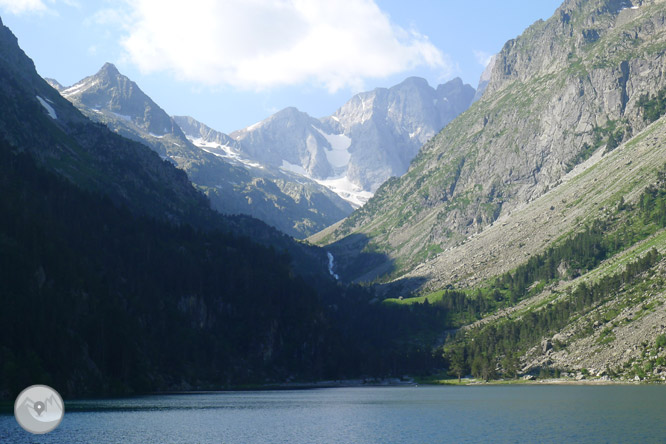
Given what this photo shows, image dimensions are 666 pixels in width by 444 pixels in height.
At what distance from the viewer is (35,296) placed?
156m

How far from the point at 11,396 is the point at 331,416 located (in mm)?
65094

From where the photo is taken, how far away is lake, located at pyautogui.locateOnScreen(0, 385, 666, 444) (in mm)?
89938

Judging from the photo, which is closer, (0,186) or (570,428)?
(570,428)

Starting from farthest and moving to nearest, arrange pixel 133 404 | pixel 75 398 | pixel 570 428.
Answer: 1. pixel 75 398
2. pixel 133 404
3. pixel 570 428

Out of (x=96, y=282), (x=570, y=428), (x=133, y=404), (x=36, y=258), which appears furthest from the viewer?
(x=96, y=282)

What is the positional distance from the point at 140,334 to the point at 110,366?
2071cm

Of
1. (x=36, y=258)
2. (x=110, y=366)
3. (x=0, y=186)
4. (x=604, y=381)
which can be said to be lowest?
(x=604, y=381)

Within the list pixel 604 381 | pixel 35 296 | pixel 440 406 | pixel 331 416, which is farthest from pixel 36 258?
pixel 604 381

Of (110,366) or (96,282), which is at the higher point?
(96,282)

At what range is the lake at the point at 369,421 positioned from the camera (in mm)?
89938

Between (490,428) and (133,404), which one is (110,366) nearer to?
(133,404)

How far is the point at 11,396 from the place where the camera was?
426ft

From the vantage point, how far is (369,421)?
114 m

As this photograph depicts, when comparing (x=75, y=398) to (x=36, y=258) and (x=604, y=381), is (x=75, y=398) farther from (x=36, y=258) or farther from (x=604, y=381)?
(x=604, y=381)
